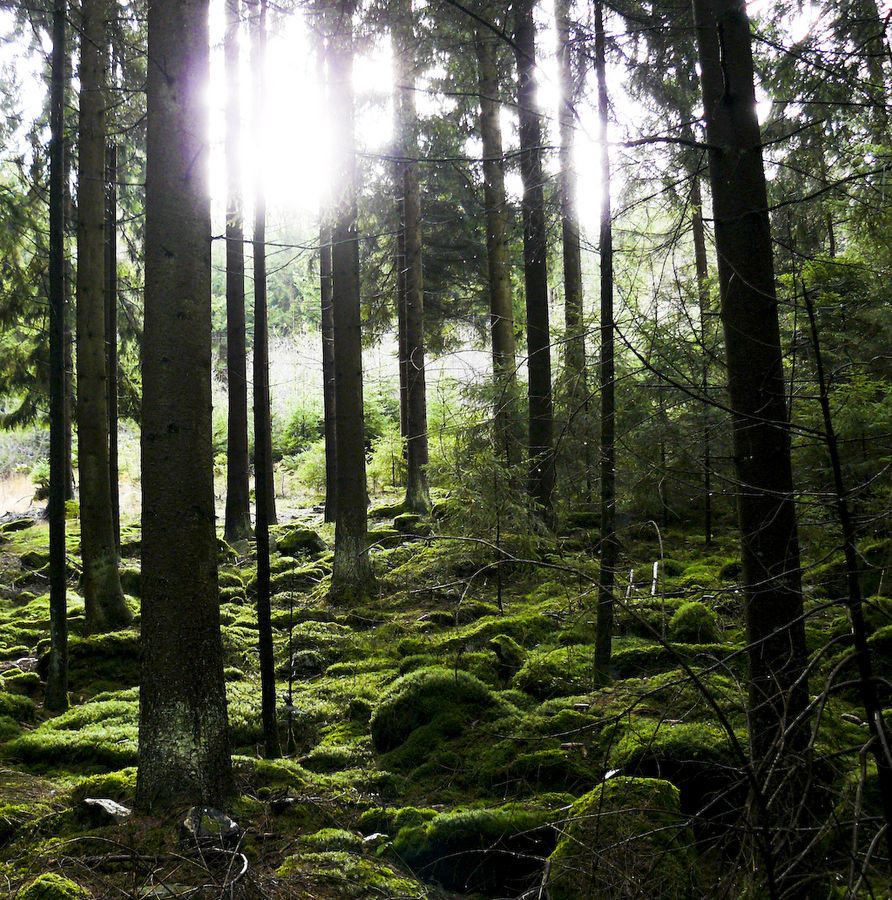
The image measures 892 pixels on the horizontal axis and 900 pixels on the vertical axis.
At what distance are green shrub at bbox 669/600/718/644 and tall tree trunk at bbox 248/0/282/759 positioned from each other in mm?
3598

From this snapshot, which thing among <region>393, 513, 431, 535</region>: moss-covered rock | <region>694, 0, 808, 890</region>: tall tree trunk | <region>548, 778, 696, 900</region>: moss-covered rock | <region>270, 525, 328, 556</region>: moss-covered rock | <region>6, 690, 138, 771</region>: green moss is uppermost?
<region>694, 0, 808, 890</region>: tall tree trunk

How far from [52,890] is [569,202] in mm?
5379

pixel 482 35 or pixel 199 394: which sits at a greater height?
pixel 482 35

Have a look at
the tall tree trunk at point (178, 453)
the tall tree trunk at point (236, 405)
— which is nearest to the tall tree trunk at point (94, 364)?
the tall tree trunk at point (236, 405)

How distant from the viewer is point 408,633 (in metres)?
8.39

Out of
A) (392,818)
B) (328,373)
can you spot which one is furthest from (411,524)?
(392,818)

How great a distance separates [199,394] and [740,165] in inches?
124

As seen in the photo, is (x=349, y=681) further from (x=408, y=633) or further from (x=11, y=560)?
(x=11, y=560)

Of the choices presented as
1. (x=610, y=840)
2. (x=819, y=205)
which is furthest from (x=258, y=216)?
(x=610, y=840)

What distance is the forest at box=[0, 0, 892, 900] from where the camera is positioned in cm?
292

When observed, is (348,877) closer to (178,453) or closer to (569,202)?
(178,453)

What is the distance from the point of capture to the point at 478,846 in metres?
3.69

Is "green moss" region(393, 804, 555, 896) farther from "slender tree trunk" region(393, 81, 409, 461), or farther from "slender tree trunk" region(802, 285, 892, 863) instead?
"slender tree trunk" region(393, 81, 409, 461)

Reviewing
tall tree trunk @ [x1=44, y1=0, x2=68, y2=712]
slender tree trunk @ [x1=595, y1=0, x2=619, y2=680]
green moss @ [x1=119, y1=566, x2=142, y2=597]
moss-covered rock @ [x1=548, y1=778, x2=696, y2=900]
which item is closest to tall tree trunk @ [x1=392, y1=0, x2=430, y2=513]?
green moss @ [x1=119, y1=566, x2=142, y2=597]
